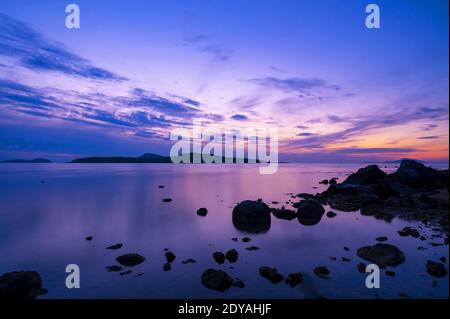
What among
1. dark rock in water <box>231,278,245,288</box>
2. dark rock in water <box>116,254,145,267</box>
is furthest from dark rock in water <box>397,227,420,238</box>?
dark rock in water <box>116,254,145,267</box>

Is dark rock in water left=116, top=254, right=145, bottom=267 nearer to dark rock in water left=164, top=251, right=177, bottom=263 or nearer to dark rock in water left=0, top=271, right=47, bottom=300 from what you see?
dark rock in water left=164, top=251, right=177, bottom=263

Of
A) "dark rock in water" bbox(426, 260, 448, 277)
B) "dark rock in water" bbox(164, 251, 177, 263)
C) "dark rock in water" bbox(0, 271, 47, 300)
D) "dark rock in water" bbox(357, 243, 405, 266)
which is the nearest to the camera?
"dark rock in water" bbox(0, 271, 47, 300)

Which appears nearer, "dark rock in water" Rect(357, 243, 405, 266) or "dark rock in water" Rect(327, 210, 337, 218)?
"dark rock in water" Rect(357, 243, 405, 266)

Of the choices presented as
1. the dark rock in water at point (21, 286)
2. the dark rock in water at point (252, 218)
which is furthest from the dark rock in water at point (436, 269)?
the dark rock in water at point (21, 286)

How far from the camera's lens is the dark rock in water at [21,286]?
844cm

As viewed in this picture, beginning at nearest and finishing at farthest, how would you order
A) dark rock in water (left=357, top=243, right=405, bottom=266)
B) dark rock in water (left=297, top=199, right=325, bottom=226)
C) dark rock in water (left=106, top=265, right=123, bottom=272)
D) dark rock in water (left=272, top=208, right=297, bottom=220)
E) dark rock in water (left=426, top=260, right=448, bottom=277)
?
dark rock in water (left=426, top=260, right=448, bottom=277) < dark rock in water (left=357, top=243, right=405, bottom=266) < dark rock in water (left=106, top=265, right=123, bottom=272) < dark rock in water (left=297, top=199, right=325, bottom=226) < dark rock in water (left=272, top=208, right=297, bottom=220)

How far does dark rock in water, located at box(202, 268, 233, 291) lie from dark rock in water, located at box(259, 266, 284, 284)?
1.46 m

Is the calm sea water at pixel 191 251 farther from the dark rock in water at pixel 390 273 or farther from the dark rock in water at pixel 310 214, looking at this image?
the dark rock in water at pixel 310 214

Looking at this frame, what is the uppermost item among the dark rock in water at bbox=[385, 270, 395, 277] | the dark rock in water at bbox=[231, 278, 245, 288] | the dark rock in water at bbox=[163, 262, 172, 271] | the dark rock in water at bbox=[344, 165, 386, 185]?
the dark rock in water at bbox=[344, 165, 386, 185]

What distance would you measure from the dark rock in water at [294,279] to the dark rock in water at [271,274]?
0.28 m

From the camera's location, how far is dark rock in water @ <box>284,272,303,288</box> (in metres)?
9.40

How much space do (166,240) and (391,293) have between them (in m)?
11.7

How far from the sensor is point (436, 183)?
1201 inches
